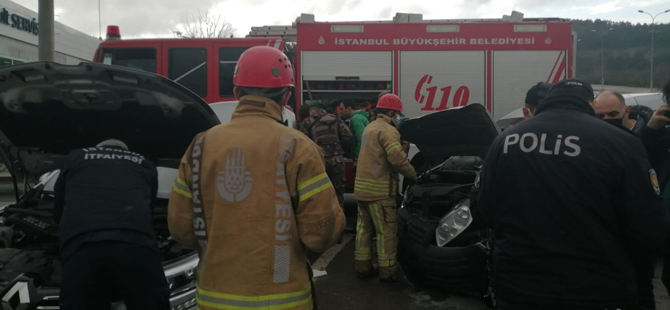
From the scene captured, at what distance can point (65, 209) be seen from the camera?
10.6 feet

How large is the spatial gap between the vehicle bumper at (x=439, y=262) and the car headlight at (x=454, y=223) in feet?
0.21

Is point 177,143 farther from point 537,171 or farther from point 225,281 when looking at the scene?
point 537,171

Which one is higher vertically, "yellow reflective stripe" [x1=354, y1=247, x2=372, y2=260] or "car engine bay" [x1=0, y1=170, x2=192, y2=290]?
"car engine bay" [x1=0, y1=170, x2=192, y2=290]

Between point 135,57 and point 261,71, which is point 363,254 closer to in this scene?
point 261,71

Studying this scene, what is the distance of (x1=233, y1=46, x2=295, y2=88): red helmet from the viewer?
7.79 ft

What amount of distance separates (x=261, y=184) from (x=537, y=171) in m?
1.12

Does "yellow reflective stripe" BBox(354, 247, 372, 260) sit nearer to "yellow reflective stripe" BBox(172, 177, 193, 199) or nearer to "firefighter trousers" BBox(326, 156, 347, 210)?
"firefighter trousers" BBox(326, 156, 347, 210)

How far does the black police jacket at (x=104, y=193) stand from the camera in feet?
10.2

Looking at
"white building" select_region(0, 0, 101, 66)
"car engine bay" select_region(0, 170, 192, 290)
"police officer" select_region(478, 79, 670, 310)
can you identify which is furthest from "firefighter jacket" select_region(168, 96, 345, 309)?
"white building" select_region(0, 0, 101, 66)

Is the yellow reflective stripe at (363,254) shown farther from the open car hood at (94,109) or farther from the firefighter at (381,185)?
the open car hood at (94,109)

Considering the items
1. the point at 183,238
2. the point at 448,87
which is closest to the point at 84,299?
the point at 183,238

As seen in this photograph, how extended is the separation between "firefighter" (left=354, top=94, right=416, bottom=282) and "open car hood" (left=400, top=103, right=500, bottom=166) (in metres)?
0.23

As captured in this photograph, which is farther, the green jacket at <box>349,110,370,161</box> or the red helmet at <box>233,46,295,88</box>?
the green jacket at <box>349,110,370,161</box>

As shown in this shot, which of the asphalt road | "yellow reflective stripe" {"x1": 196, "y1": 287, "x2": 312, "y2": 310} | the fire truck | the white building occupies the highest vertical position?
the white building
